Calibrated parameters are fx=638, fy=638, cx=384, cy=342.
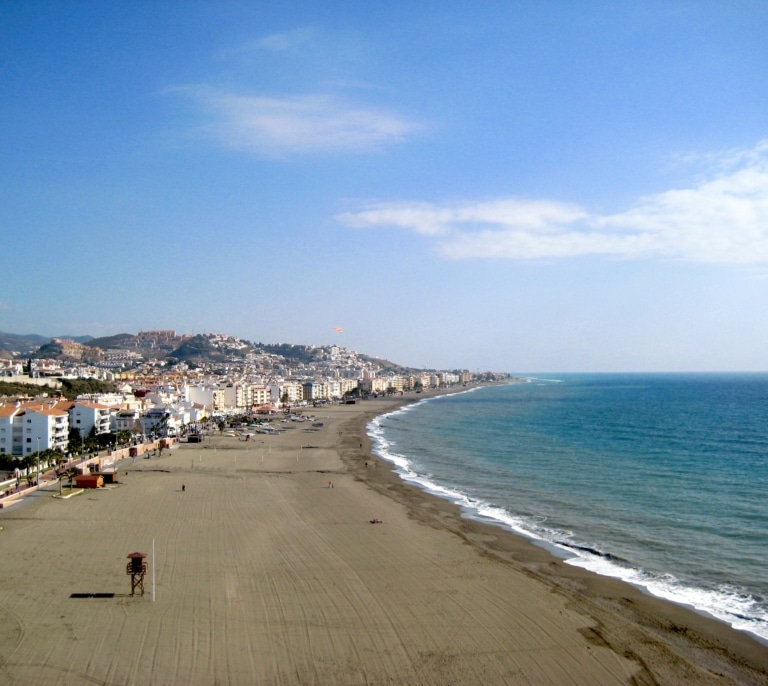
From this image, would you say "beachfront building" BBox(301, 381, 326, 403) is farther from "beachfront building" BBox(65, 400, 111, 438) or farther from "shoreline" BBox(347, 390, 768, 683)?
"shoreline" BBox(347, 390, 768, 683)

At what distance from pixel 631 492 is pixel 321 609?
18524mm

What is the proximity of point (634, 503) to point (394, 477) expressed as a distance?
12.0 metres

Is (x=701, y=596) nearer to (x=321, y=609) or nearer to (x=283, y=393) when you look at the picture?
(x=321, y=609)

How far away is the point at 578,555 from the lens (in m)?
19.0

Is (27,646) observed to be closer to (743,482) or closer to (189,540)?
(189,540)

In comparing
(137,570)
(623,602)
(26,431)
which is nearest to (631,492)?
(623,602)

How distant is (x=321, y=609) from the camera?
14.5 metres

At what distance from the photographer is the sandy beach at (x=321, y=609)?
38.7 feet

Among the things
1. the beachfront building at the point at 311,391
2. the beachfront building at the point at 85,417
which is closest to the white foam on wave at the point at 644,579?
the beachfront building at the point at 85,417

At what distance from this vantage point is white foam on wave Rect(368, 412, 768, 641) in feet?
47.6

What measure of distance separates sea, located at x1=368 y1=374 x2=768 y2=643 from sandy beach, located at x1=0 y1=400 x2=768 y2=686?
5.37 feet

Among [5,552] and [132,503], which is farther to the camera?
[132,503]

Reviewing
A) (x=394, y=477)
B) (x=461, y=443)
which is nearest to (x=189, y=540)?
(x=394, y=477)

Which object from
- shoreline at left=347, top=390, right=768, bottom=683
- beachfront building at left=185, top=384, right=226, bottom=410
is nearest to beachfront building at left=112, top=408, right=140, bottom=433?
beachfront building at left=185, top=384, right=226, bottom=410
